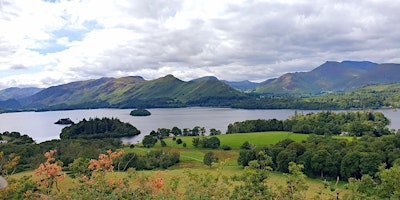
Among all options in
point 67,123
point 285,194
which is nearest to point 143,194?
point 285,194

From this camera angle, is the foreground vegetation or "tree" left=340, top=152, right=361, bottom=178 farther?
"tree" left=340, top=152, right=361, bottom=178

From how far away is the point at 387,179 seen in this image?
59.0 feet

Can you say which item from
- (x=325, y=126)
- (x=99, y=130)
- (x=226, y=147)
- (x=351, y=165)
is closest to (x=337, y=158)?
(x=351, y=165)

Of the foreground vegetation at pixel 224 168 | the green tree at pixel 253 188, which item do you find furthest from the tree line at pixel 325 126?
the green tree at pixel 253 188

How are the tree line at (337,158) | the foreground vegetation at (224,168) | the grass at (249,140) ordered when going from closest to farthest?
the foreground vegetation at (224,168) → the tree line at (337,158) → the grass at (249,140)

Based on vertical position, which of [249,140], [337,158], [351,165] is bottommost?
[249,140]

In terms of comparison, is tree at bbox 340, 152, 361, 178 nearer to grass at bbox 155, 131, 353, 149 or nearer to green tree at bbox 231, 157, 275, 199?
green tree at bbox 231, 157, 275, 199

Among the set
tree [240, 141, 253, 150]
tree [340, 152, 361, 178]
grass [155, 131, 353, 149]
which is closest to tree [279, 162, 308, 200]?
tree [340, 152, 361, 178]

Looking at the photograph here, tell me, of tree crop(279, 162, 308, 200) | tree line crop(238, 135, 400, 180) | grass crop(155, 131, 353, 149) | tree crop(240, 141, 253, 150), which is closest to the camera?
tree crop(279, 162, 308, 200)

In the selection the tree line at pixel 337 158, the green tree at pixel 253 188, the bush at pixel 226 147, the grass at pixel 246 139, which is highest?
the green tree at pixel 253 188

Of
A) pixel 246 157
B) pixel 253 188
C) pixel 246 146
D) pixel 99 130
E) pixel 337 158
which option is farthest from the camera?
pixel 99 130

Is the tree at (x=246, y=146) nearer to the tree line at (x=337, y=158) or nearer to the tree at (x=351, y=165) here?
the tree line at (x=337, y=158)

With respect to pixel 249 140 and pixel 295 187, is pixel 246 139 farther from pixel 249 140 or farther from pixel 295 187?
pixel 295 187

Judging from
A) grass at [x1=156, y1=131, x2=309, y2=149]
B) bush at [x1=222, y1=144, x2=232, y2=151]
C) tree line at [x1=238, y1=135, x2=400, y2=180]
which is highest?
tree line at [x1=238, y1=135, x2=400, y2=180]
